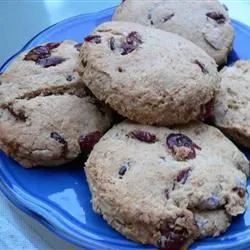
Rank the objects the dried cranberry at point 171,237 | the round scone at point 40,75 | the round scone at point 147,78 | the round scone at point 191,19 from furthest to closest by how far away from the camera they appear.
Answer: the round scone at point 191,19 → the round scone at point 40,75 → the round scone at point 147,78 → the dried cranberry at point 171,237

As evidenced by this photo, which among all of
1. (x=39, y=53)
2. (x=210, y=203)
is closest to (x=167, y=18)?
(x=39, y=53)

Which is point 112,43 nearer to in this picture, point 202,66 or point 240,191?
point 202,66

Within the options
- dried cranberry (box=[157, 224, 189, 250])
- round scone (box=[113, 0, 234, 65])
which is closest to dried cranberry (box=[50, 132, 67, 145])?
dried cranberry (box=[157, 224, 189, 250])

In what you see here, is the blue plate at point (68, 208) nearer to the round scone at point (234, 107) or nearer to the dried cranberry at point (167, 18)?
the round scone at point (234, 107)

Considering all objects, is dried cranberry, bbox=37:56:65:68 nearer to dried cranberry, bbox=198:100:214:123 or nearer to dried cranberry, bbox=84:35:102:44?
dried cranberry, bbox=84:35:102:44

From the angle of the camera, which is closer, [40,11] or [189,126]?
[189,126]

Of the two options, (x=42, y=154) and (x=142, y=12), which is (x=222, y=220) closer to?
(x=42, y=154)

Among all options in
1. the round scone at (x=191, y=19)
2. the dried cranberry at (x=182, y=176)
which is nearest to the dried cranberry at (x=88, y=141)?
the dried cranberry at (x=182, y=176)

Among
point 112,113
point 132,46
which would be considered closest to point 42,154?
point 112,113
